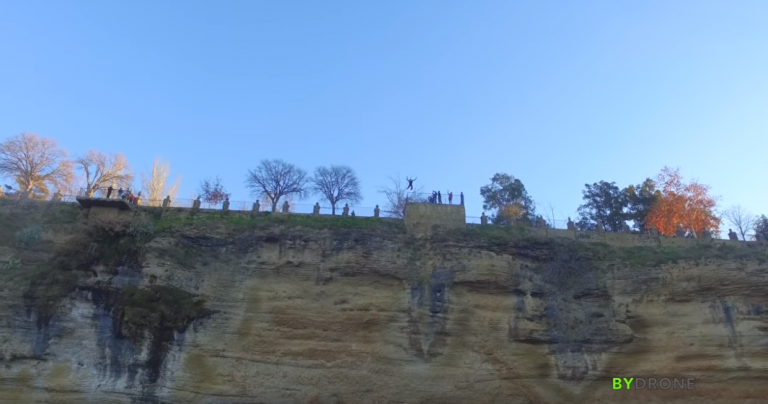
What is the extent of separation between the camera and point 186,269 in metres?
18.6

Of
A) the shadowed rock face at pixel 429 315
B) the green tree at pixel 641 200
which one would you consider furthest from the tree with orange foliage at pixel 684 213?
the shadowed rock face at pixel 429 315

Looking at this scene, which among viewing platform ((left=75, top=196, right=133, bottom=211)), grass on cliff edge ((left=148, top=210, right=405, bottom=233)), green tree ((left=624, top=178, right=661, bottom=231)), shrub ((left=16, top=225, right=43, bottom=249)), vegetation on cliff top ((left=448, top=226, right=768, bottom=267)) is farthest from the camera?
green tree ((left=624, top=178, right=661, bottom=231))

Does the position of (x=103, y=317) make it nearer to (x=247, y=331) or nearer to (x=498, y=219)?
(x=247, y=331)

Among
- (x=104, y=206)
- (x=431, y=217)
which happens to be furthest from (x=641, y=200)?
(x=104, y=206)

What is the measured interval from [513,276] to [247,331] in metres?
9.73

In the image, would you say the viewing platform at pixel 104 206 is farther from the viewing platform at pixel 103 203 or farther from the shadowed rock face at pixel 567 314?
the shadowed rock face at pixel 567 314

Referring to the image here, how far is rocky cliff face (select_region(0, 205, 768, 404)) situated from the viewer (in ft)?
55.2

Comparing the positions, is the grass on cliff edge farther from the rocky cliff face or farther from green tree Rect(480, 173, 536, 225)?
green tree Rect(480, 173, 536, 225)

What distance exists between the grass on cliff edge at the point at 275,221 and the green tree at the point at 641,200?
58.0 ft

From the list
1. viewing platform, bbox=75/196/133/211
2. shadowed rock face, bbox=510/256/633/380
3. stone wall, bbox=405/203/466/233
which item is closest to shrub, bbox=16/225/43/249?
viewing platform, bbox=75/196/133/211

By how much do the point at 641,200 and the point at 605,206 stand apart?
2.08 metres

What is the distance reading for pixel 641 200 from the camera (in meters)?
31.5

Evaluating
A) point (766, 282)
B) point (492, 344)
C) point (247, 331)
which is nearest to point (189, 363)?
point (247, 331)

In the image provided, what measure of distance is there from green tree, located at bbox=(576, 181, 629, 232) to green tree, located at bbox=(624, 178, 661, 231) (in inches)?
13.8
